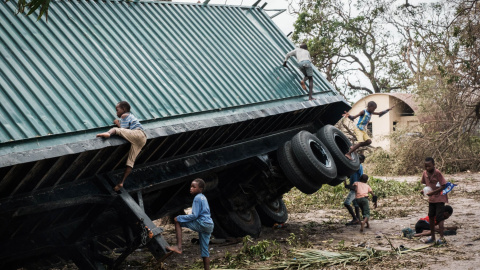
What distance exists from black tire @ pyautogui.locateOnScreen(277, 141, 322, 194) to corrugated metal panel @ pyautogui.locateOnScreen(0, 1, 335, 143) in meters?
1.11

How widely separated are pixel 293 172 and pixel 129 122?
394cm

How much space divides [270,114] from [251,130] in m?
0.49

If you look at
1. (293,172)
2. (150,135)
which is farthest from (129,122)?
(293,172)

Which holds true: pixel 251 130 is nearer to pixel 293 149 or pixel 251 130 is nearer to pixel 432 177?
pixel 293 149

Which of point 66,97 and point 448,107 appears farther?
point 448,107

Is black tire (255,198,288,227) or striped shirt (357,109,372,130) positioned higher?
striped shirt (357,109,372,130)

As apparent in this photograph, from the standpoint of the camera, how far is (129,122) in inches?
330

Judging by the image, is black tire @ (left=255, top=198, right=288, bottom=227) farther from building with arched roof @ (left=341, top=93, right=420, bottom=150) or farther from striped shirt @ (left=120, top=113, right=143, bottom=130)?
building with arched roof @ (left=341, top=93, right=420, bottom=150)

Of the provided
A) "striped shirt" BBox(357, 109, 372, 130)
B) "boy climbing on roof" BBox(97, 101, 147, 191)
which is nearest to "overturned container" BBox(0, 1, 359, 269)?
"boy climbing on roof" BBox(97, 101, 147, 191)

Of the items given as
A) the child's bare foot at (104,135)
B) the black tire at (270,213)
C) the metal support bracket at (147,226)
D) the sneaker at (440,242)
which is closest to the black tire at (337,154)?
the black tire at (270,213)

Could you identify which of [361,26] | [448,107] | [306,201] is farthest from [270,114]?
[361,26]

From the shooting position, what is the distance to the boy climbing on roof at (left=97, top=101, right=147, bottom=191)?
8188mm

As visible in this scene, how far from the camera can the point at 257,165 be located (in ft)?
37.9

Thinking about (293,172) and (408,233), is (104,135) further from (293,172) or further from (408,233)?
(408,233)
